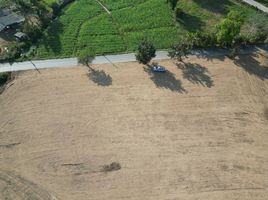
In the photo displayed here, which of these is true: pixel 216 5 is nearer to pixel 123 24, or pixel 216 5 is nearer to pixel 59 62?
pixel 123 24

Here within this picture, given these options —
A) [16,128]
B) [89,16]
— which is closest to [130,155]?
[16,128]

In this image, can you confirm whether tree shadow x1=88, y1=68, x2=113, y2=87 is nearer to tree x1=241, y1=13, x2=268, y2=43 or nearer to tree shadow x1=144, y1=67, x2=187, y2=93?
tree shadow x1=144, y1=67, x2=187, y2=93

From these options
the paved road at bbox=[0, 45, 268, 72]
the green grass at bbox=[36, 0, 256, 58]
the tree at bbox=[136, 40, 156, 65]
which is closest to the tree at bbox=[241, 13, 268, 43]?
the paved road at bbox=[0, 45, 268, 72]

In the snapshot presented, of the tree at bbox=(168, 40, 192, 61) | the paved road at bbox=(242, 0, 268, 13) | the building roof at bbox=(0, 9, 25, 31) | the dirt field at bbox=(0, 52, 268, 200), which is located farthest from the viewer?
the paved road at bbox=(242, 0, 268, 13)

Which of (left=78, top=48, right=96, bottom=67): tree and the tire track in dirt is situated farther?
(left=78, top=48, right=96, bottom=67): tree

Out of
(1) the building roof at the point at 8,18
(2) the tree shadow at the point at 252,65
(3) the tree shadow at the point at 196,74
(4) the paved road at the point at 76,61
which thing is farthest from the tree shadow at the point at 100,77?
(2) the tree shadow at the point at 252,65

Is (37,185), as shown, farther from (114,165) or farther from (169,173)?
(169,173)
